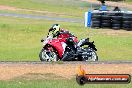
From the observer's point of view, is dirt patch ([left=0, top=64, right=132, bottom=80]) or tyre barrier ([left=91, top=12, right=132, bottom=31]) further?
tyre barrier ([left=91, top=12, right=132, bottom=31])

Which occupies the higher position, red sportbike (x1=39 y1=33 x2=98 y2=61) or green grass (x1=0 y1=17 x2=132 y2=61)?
red sportbike (x1=39 y1=33 x2=98 y2=61)

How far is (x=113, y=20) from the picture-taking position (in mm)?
36656

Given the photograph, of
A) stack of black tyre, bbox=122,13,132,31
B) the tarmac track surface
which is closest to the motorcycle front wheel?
the tarmac track surface

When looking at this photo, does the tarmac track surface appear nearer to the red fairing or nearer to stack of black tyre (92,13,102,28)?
the red fairing

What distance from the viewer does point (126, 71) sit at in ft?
52.4

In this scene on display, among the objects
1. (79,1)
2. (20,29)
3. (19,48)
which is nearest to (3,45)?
(19,48)

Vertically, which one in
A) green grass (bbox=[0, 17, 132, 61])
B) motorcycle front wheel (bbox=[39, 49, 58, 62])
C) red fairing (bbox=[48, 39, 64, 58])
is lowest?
green grass (bbox=[0, 17, 132, 61])

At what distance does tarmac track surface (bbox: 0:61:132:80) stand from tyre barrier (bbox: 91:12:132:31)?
18820mm

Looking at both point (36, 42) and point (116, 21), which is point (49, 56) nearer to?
point (36, 42)

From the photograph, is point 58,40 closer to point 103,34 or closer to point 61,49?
point 61,49

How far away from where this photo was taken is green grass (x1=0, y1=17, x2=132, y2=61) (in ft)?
76.3

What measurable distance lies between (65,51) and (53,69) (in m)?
3.45

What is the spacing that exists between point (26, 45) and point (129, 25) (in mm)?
11636

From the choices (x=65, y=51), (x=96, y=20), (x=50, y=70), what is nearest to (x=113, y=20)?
(x=96, y=20)
